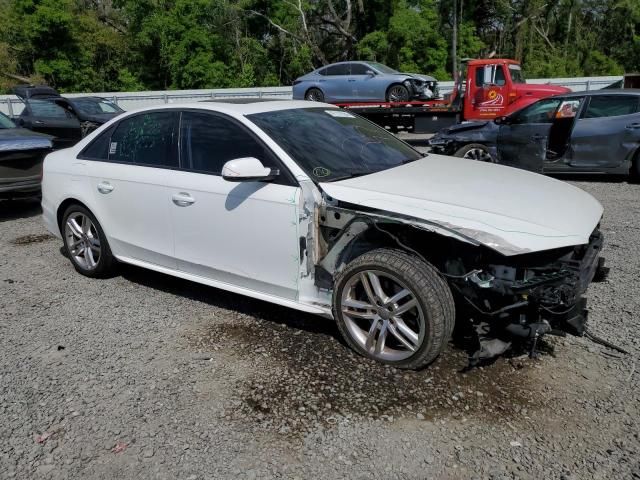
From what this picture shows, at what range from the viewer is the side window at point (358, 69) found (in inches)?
639

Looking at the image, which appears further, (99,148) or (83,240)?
(83,240)

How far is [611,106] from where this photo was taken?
28.6 ft

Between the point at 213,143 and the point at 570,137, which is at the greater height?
the point at 213,143

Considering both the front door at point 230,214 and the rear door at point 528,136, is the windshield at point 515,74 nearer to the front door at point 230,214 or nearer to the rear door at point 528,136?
the rear door at point 528,136

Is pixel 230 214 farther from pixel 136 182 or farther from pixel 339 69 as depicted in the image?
pixel 339 69

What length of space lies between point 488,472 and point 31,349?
10.3ft

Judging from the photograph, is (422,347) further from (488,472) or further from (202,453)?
(202,453)

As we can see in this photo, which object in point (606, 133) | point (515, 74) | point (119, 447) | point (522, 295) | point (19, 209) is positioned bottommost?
point (19, 209)

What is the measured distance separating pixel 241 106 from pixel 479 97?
1184 cm

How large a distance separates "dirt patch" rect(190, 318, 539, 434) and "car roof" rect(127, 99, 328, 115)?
172cm

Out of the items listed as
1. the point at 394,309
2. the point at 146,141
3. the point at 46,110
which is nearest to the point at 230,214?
the point at 146,141

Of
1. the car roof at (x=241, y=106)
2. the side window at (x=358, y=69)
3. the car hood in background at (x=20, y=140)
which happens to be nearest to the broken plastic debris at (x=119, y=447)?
the car roof at (x=241, y=106)

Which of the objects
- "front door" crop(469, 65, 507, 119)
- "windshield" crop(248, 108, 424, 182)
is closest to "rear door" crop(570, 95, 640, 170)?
"windshield" crop(248, 108, 424, 182)

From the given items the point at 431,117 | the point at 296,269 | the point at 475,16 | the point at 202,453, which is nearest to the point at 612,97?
the point at 431,117
